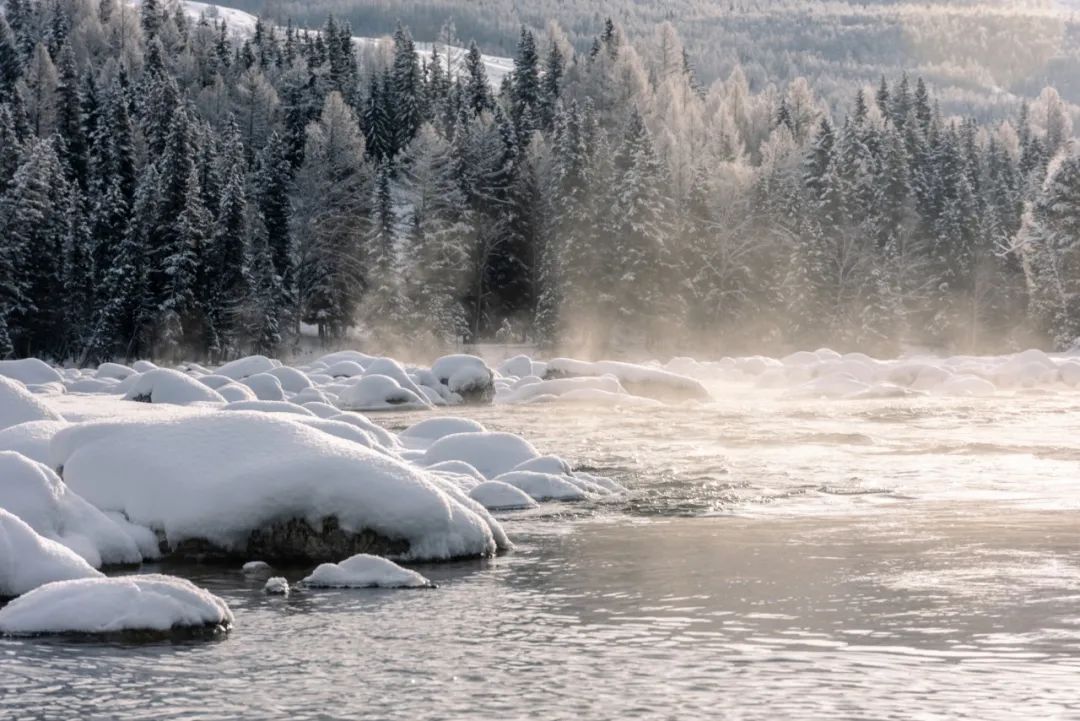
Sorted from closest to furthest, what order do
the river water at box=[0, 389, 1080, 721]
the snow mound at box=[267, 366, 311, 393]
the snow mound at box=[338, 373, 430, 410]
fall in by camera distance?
the river water at box=[0, 389, 1080, 721]
the snow mound at box=[338, 373, 430, 410]
the snow mound at box=[267, 366, 311, 393]

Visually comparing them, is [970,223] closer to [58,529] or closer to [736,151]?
[736,151]

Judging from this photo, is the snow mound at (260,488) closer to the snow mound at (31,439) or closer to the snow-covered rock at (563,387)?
the snow mound at (31,439)

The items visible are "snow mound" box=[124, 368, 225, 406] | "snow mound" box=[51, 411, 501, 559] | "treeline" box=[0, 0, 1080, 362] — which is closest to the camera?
"snow mound" box=[51, 411, 501, 559]

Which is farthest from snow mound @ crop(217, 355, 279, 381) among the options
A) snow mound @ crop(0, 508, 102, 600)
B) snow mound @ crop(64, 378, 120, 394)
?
snow mound @ crop(0, 508, 102, 600)

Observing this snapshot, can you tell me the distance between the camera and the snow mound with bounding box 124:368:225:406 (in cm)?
2247

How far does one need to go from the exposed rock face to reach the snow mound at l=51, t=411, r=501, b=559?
32mm

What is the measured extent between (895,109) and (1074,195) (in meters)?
37.2

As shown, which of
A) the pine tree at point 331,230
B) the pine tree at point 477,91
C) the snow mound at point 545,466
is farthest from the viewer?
the pine tree at point 477,91

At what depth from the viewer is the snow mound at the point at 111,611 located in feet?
27.8

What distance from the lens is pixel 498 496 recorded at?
1434cm

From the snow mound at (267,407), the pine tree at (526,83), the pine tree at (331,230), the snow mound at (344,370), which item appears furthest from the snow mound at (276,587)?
the pine tree at (526,83)

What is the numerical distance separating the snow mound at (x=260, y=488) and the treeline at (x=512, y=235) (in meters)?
41.2

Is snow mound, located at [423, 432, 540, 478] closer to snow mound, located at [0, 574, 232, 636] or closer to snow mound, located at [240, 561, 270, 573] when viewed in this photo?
snow mound, located at [240, 561, 270, 573]

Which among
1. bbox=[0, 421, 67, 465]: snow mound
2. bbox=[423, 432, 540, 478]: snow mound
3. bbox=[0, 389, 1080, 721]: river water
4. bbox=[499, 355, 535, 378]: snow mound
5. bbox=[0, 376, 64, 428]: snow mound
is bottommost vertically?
bbox=[0, 389, 1080, 721]: river water
